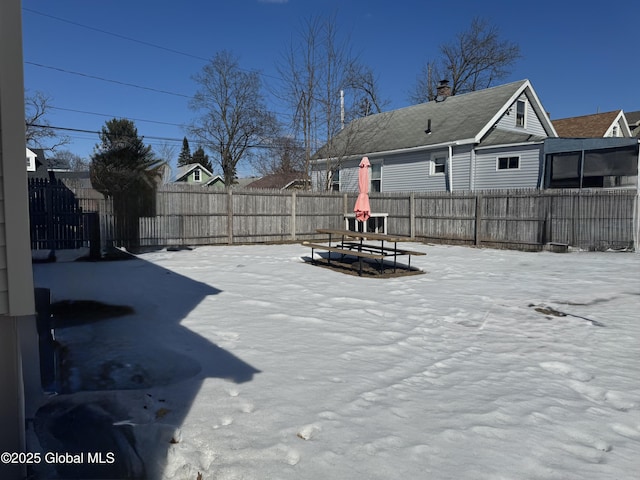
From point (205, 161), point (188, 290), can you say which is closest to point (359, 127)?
point (188, 290)

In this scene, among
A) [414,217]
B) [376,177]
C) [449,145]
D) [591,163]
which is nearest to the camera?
[591,163]

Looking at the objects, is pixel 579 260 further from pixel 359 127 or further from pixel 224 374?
pixel 359 127

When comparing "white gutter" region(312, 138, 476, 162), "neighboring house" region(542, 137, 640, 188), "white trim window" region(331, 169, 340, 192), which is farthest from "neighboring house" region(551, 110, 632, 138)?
"white trim window" region(331, 169, 340, 192)

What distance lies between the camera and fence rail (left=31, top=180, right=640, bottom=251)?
1239 cm

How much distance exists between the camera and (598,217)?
12523 mm

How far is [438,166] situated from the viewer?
747 inches

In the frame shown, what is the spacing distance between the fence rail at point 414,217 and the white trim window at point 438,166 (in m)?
3.14

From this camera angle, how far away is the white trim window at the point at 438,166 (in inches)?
739

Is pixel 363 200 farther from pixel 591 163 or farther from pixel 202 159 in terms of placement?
pixel 202 159

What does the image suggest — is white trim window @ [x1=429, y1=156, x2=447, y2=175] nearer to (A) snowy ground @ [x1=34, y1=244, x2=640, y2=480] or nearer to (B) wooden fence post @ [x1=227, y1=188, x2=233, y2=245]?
(B) wooden fence post @ [x1=227, y1=188, x2=233, y2=245]

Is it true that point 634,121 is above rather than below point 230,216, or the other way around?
above

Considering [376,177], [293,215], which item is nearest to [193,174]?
[376,177]

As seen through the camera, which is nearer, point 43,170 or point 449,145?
point 449,145

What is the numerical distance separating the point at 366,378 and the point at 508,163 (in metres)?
15.5
